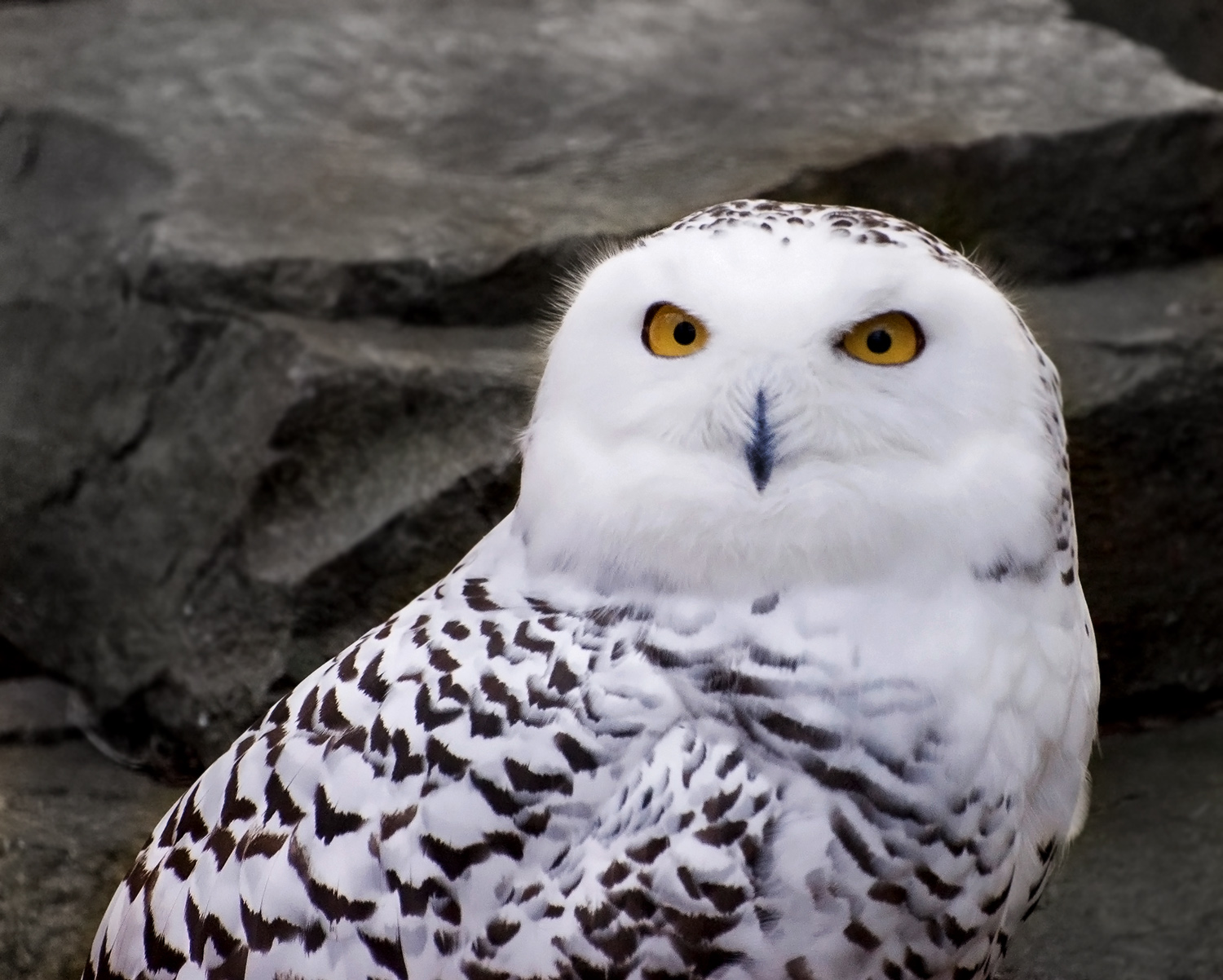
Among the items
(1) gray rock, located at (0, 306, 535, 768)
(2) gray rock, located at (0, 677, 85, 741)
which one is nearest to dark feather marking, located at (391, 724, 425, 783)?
(1) gray rock, located at (0, 306, 535, 768)

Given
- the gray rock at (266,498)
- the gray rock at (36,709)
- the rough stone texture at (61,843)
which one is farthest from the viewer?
the gray rock at (36,709)

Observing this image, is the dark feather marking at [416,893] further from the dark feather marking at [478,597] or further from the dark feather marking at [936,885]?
the dark feather marking at [936,885]

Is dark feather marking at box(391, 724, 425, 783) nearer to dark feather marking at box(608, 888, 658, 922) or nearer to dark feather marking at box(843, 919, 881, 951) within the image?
dark feather marking at box(608, 888, 658, 922)

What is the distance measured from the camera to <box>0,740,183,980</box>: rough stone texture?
70.9 inches

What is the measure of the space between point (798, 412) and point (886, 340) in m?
0.09

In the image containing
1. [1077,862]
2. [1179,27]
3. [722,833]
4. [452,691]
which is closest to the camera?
[722,833]

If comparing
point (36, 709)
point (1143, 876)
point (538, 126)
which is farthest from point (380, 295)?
point (1143, 876)

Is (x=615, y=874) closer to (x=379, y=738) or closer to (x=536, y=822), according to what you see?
(x=536, y=822)

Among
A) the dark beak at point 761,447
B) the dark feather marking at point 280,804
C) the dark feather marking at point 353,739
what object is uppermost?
the dark beak at point 761,447

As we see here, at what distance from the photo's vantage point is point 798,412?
1063 mm

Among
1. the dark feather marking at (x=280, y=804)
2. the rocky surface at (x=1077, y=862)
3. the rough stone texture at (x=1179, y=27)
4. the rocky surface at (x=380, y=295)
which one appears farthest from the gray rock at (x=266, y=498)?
the rough stone texture at (x=1179, y=27)

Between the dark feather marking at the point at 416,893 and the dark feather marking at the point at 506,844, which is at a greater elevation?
the dark feather marking at the point at 506,844

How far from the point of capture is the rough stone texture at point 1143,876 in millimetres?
1854

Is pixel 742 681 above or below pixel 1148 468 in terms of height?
above
